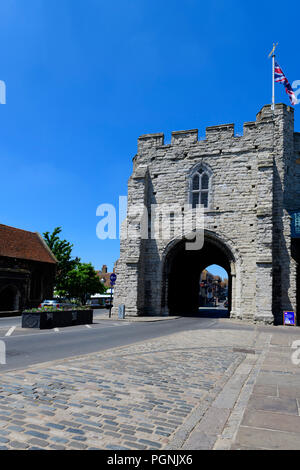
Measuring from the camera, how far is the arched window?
847 inches

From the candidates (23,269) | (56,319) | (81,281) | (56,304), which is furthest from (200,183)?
(81,281)

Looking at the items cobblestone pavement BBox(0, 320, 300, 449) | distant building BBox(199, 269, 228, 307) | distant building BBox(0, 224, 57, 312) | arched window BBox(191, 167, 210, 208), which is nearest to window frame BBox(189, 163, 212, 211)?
arched window BBox(191, 167, 210, 208)

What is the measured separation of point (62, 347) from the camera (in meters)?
8.63

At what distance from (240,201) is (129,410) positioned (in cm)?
1797

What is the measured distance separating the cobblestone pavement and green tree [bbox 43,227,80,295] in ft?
104

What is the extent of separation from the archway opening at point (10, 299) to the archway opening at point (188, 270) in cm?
1228

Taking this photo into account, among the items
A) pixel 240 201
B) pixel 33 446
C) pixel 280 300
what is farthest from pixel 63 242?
pixel 33 446

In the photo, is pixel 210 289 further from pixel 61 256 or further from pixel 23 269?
pixel 23 269

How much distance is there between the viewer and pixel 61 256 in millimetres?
37750

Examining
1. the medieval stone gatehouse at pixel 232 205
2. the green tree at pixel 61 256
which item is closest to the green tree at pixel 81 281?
the green tree at pixel 61 256

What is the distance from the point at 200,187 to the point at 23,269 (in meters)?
15.8

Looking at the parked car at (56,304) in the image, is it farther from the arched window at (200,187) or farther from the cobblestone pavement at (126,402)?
the arched window at (200,187)

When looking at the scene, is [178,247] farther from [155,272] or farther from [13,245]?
[13,245]

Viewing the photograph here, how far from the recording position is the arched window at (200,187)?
2152cm
